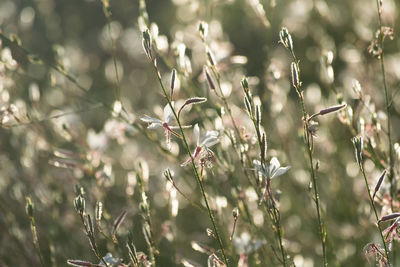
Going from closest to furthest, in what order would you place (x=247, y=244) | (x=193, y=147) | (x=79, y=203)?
(x=79, y=203), (x=247, y=244), (x=193, y=147)

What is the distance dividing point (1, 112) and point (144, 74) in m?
2.50

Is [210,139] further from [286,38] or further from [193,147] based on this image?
[193,147]

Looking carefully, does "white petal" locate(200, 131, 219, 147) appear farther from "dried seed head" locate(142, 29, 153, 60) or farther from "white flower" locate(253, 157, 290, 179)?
"dried seed head" locate(142, 29, 153, 60)

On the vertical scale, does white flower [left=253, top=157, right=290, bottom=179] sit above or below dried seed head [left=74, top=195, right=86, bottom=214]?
above

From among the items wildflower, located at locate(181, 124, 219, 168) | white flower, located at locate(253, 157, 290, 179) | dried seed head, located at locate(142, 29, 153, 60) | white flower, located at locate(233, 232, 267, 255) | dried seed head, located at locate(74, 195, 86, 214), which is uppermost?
dried seed head, located at locate(142, 29, 153, 60)

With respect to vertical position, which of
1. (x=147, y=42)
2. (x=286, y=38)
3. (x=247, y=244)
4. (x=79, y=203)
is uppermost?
(x=286, y=38)

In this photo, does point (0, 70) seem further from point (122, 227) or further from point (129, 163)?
point (129, 163)

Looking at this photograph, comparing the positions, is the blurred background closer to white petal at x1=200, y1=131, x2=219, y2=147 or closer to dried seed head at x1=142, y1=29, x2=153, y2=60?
white petal at x1=200, y1=131, x2=219, y2=147

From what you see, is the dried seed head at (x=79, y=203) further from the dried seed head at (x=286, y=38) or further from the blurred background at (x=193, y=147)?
the dried seed head at (x=286, y=38)

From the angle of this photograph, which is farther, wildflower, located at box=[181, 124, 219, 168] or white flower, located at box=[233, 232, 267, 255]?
white flower, located at box=[233, 232, 267, 255]

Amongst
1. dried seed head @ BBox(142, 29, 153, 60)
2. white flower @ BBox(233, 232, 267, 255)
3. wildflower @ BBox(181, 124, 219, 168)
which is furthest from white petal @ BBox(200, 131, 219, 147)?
white flower @ BBox(233, 232, 267, 255)

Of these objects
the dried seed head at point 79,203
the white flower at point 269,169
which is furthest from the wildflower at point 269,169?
the dried seed head at point 79,203

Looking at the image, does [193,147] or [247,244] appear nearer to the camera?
[247,244]

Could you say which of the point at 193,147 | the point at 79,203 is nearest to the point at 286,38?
the point at 79,203
